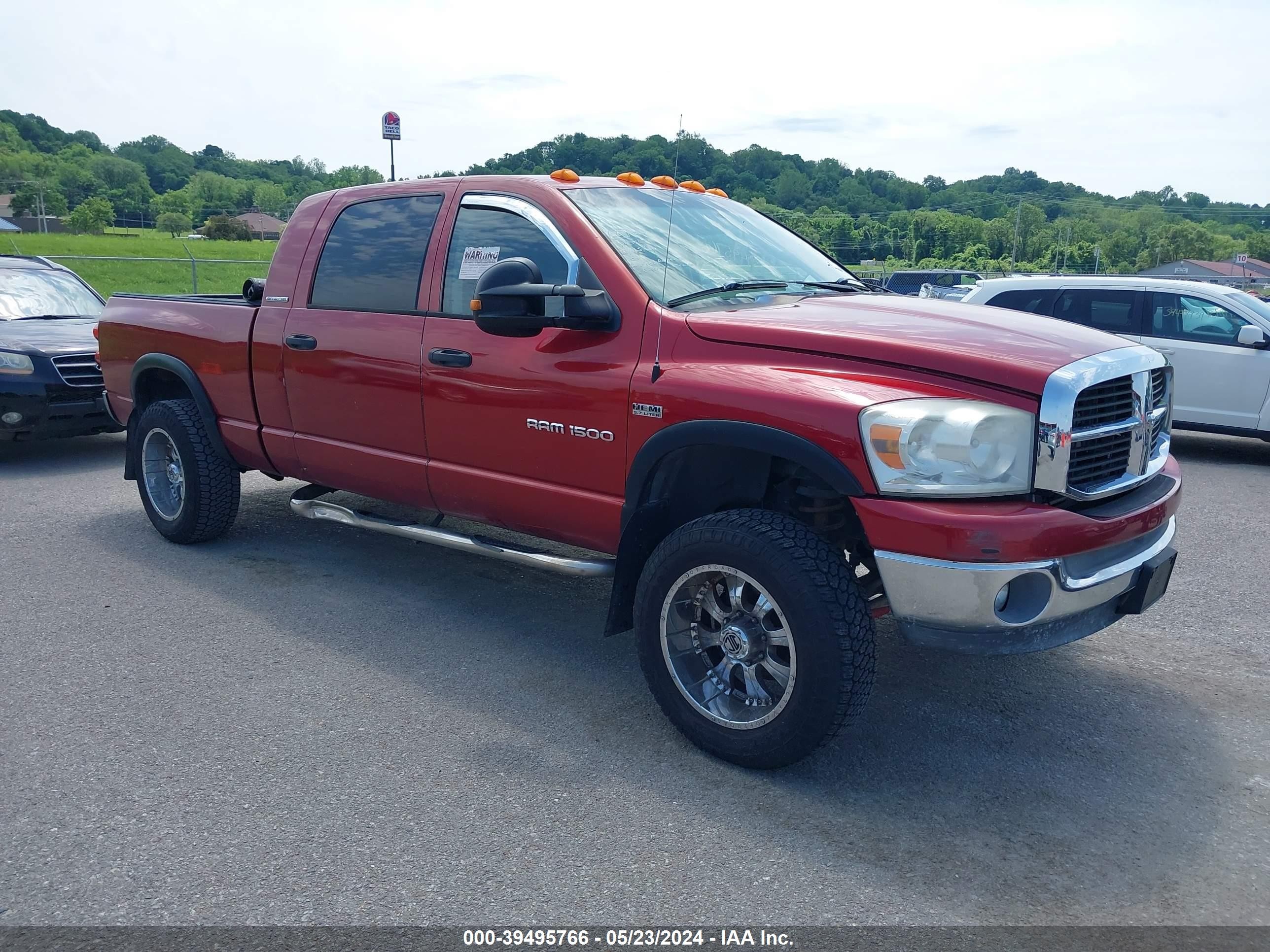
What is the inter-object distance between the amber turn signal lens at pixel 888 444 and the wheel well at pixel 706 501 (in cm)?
50

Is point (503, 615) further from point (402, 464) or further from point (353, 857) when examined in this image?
point (353, 857)

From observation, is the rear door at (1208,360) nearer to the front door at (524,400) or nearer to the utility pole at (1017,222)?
the front door at (524,400)

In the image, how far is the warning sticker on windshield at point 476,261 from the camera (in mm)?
4473

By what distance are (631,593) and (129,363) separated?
4.11m

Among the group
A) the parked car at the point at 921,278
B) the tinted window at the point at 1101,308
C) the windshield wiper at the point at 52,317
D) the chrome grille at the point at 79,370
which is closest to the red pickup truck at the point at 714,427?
the chrome grille at the point at 79,370

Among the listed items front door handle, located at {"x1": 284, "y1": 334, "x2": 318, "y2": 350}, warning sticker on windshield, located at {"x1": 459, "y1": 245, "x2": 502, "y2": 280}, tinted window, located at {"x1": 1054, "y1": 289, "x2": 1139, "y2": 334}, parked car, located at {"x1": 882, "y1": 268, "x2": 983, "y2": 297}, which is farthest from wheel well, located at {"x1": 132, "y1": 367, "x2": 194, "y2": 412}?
parked car, located at {"x1": 882, "y1": 268, "x2": 983, "y2": 297}

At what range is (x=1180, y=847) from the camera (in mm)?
3051

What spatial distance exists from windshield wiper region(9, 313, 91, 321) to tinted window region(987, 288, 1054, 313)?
29.1 feet

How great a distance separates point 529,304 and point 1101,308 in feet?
25.9

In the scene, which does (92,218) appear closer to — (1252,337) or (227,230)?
(227,230)

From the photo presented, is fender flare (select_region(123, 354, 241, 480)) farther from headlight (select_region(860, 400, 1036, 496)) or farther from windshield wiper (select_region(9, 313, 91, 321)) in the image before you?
windshield wiper (select_region(9, 313, 91, 321))

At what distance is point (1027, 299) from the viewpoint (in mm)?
10133

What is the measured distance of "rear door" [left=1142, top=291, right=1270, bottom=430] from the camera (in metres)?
9.27

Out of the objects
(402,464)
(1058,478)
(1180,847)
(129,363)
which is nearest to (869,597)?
(1058,478)
